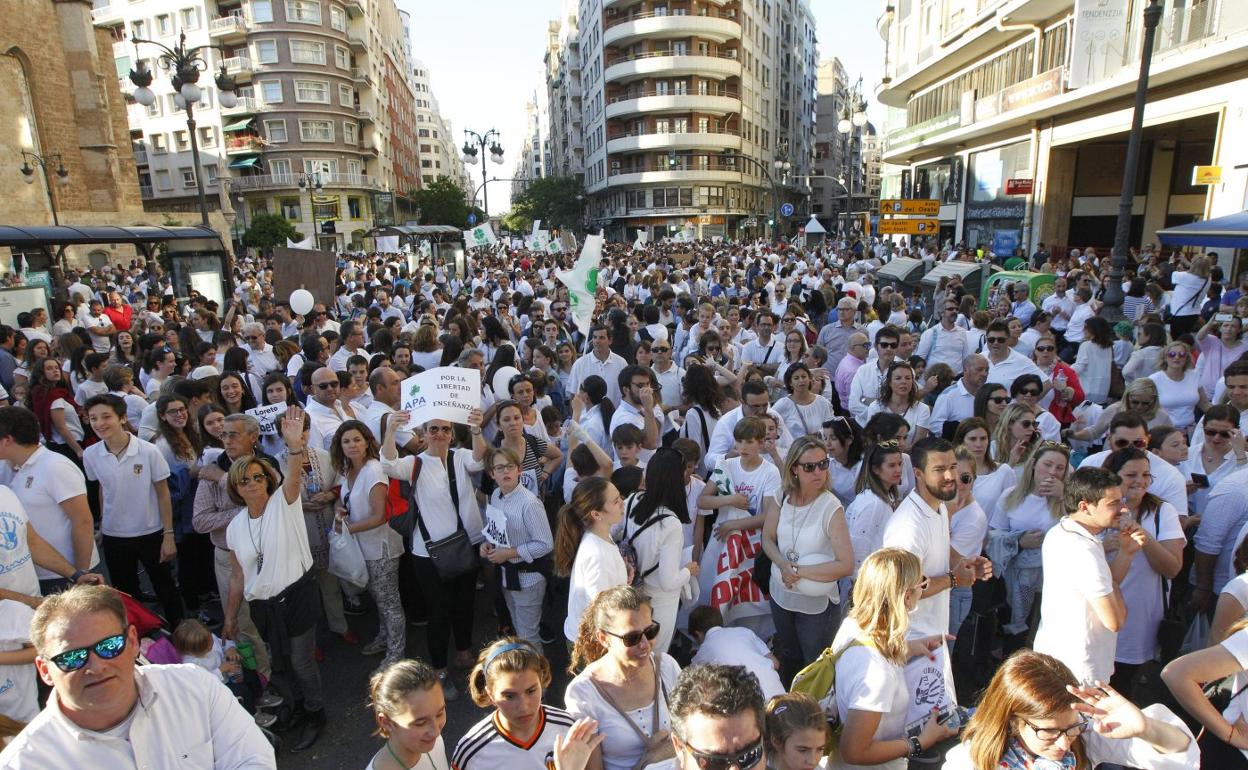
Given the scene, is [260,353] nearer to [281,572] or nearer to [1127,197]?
[281,572]

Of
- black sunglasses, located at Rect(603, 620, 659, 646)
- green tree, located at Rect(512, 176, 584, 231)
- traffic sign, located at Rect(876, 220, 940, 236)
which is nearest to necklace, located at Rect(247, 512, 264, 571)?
black sunglasses, located at Rect(603, 620, 659, 646)

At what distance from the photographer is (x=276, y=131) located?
5200cm

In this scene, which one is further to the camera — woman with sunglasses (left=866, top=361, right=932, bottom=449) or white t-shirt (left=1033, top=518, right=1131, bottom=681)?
woman with sunglasses (left=866, top=361, right=932, bottom=449)

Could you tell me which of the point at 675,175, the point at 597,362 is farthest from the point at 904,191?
the point at 597,362

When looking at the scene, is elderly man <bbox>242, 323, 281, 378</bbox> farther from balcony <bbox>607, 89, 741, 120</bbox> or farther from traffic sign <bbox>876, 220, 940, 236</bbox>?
balcony <bbox>607, 89, 741, 120</bbox>

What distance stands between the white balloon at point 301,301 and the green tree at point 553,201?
175 feet

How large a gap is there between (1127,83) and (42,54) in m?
42.1

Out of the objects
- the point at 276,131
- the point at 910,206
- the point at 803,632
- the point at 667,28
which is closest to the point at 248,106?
the point at 276,131

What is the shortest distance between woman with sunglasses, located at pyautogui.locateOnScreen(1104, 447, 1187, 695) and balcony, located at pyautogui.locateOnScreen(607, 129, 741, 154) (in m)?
54.8

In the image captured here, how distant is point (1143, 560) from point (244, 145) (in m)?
60.1

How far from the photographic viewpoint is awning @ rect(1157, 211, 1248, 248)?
26.5ft

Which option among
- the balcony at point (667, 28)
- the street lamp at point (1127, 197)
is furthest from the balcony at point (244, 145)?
the street lamp at point (1127, 197)

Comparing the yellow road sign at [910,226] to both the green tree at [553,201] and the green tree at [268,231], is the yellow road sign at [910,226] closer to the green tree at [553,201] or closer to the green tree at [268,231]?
the green tree at [268,231]

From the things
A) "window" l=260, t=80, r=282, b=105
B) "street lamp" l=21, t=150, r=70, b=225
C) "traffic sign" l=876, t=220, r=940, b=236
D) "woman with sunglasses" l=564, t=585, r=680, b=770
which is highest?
"window" l=260, t=80, r=282, b=105
